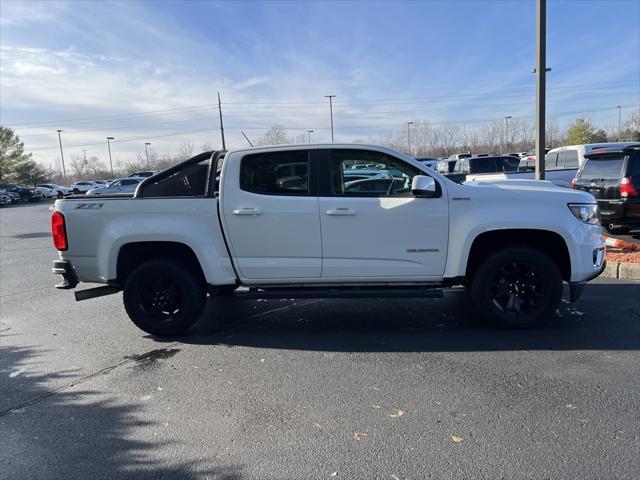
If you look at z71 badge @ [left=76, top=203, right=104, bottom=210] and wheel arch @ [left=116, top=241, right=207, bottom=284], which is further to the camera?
wheel arch @ [left=116, top=241, right=207, bottom=284]

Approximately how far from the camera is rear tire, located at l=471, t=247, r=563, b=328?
4891 millimetres

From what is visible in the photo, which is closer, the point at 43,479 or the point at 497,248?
the point at 43,479

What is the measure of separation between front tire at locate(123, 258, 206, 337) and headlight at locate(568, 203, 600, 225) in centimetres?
402

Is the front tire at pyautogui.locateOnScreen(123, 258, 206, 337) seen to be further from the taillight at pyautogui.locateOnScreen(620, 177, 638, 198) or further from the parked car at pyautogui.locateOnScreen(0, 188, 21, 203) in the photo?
the parked car at pyautogui.locateOnScreen(0, 188, 21, 203)

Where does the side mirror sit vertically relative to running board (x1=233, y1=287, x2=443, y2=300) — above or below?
above

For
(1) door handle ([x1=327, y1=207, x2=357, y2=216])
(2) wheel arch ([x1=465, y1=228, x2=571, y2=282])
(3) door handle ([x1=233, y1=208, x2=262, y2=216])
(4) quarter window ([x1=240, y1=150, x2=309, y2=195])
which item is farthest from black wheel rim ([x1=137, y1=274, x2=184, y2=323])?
(2) wheel arch ([x1=465, y1=228, x2=571, y2=282])

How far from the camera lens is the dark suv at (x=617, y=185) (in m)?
8.69

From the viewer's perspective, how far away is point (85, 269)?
5.14 meters

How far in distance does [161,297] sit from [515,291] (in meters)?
3.86

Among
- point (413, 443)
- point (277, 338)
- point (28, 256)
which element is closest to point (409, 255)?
point (277, 338)

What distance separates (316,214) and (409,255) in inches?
41.9

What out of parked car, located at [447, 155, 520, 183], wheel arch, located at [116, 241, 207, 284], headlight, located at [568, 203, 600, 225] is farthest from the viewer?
parked car, located at [447, 155, 520, 183]

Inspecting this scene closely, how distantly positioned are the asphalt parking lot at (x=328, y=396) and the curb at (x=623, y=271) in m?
1.17

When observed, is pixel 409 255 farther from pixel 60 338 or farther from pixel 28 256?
pixel 28 256
